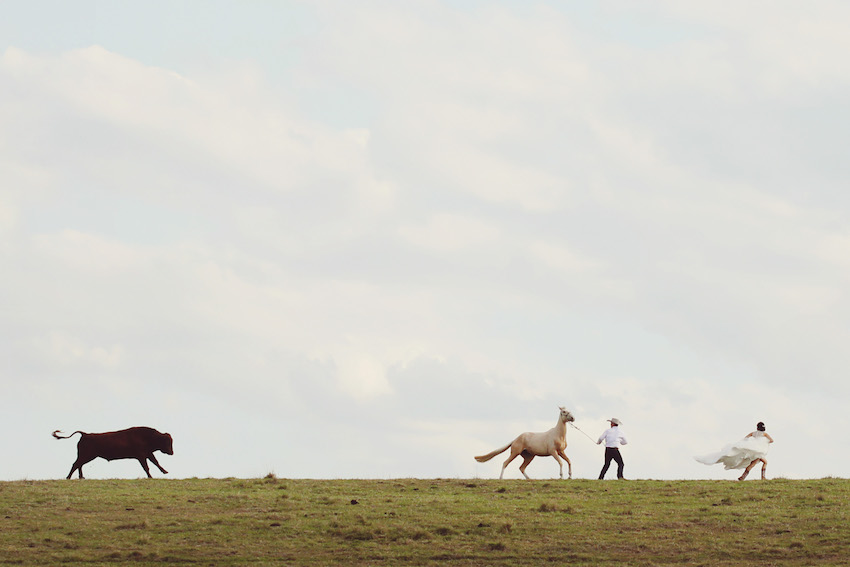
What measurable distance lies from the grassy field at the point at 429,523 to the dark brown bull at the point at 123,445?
266 cm

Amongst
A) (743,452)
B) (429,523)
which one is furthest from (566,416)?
(429,523)

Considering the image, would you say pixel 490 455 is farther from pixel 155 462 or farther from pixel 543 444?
pixel 155 462

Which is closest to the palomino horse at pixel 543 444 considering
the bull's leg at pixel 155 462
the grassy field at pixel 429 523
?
the grassy field at pixel 429 523

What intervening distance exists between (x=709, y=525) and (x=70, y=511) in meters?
15.3

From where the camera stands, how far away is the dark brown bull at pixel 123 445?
113 ft

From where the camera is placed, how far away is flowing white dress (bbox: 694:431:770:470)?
33281mm

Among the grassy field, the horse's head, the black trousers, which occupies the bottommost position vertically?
the grassy field

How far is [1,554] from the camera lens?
2394 cm

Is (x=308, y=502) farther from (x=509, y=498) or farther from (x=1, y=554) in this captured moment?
(x=1, y=554)

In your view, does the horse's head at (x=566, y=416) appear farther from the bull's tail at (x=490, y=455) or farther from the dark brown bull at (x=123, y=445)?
the dark brown bull at (x=123, y=445)

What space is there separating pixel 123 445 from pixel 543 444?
12.9m

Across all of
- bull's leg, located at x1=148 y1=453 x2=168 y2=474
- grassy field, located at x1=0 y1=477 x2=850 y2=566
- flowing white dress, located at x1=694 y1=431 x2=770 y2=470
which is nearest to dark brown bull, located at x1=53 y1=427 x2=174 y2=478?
bull's leg, located at x1=148 y1=453 x2=168 y2=474

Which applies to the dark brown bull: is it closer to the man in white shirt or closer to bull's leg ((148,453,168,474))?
bull's leg ((148,453,168,474))

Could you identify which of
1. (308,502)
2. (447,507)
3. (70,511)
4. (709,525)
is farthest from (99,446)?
(709,525)
